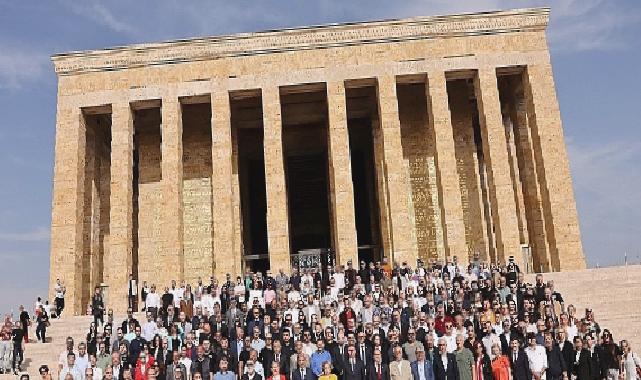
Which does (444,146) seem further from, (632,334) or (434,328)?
(434,328)

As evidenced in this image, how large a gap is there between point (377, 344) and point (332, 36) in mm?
16235

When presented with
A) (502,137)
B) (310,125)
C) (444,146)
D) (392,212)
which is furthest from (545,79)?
(310,125)

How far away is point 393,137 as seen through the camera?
2317 centimetres

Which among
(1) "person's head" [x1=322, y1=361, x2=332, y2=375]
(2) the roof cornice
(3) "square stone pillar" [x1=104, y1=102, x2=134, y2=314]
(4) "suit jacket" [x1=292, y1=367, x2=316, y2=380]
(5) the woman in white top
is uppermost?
(2) the roof cornice

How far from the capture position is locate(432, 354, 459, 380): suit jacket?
9531mm

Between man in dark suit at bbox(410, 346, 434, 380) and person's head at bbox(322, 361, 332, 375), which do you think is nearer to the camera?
person's head at bbox(322, 361, 332, 375)

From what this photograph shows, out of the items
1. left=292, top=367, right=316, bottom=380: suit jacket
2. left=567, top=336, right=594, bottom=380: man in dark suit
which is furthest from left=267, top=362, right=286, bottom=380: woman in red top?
left=567, top=336, right=594, bottom=380: man in dark suit

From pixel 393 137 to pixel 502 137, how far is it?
12.8ft

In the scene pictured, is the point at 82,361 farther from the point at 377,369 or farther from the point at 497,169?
the point at 497,169

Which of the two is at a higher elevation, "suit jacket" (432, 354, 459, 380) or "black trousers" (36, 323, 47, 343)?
"black trousers" (36, 323, 47, 343)

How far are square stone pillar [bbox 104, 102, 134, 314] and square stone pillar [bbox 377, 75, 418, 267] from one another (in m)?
9.26

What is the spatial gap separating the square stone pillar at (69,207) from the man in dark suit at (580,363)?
17426mm

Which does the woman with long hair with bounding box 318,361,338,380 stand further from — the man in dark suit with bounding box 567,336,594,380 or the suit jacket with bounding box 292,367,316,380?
the man in dark suit with bounding box 567,336,594,380

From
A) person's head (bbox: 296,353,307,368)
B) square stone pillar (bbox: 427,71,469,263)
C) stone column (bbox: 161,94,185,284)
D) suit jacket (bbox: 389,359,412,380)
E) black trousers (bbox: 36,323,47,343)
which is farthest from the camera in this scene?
stone column (bbox: 161,94,185,284)
